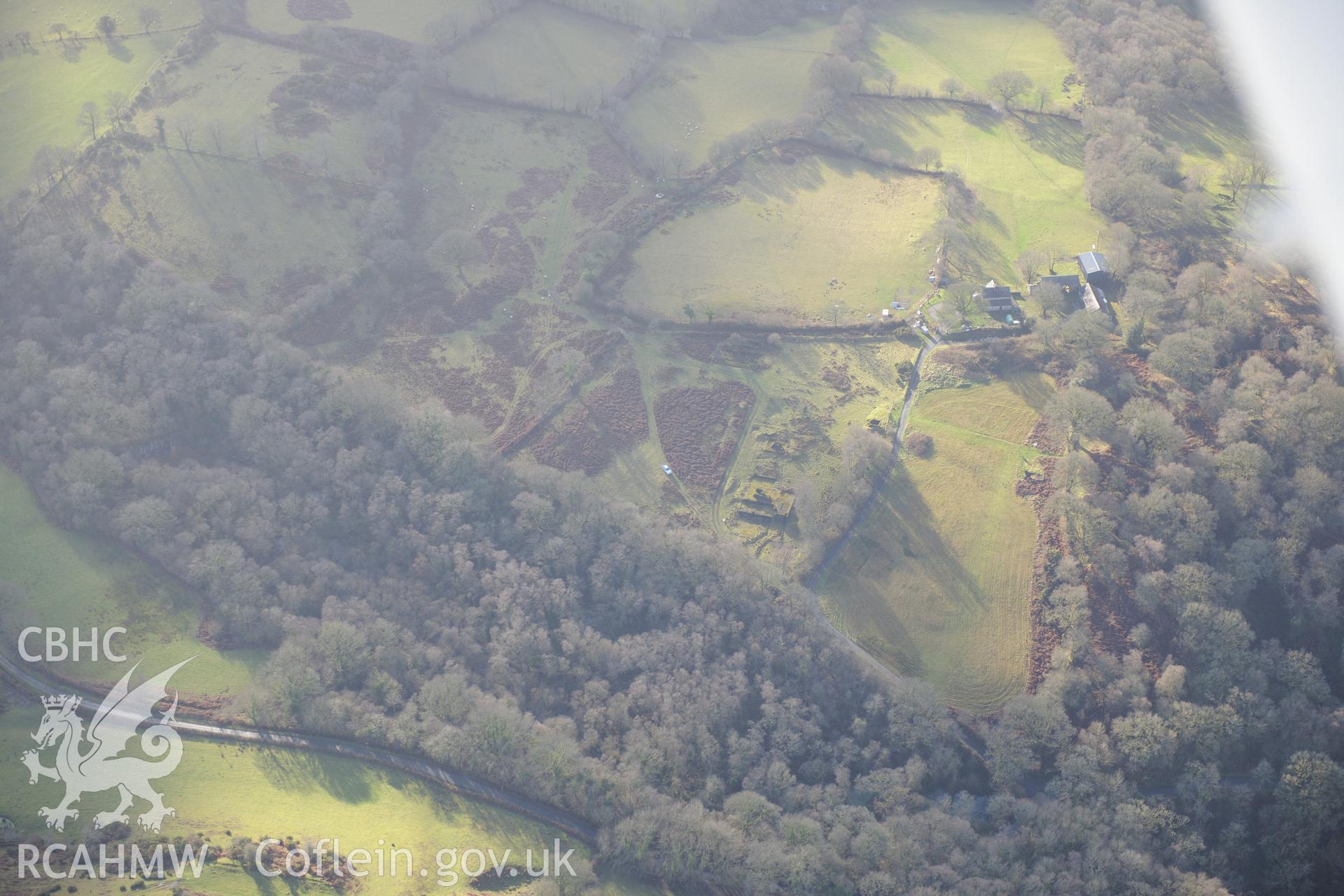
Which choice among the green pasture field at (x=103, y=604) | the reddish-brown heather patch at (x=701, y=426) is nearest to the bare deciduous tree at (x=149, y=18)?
the green pasture field at (x=103, y=604)

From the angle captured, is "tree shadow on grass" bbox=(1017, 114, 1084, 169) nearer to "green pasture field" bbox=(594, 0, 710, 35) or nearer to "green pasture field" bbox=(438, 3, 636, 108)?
"green pasture field" bbox=(594, 0, 710, 35)

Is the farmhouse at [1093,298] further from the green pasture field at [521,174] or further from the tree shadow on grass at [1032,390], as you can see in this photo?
the green pasture field at [521,174]

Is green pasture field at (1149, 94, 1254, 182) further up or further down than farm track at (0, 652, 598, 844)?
further up

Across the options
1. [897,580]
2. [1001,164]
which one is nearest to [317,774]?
[897,580]

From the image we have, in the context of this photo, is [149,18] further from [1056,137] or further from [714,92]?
[1056,137]

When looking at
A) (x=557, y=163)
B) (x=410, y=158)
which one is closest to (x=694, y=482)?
(x=557, y=163)

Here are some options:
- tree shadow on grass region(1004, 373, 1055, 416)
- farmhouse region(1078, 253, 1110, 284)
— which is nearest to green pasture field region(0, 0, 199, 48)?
tree shadow on grass region(1004, 373, 1055, 416)
